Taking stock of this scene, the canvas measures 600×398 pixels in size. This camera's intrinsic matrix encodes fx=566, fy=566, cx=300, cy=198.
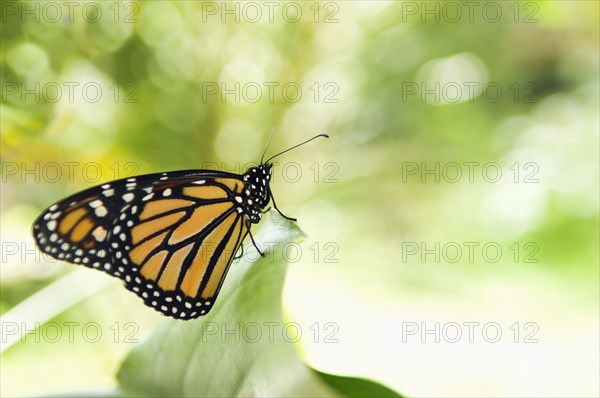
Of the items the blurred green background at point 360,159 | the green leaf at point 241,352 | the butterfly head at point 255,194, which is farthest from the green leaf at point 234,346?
the blurred green background at point 360,159

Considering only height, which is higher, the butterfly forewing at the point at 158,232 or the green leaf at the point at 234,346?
the butterfly forewing at the point at 158,232

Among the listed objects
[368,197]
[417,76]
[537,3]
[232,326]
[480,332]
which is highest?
[537,3]

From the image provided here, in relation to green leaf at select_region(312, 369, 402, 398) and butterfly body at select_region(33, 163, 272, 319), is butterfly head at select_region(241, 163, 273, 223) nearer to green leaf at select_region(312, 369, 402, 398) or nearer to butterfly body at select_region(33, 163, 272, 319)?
butterfly body at select_region(33, 163, 272, 319)

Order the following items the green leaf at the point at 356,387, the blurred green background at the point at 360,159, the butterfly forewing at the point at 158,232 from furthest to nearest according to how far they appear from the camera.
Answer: the blurred green background at the point at 360,159 → the butterfly forewing at the point at 158,232 → the green leaf at the point at 356,387

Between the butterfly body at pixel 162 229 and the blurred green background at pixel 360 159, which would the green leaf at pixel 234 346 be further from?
the blurred green background at pixel 360 159

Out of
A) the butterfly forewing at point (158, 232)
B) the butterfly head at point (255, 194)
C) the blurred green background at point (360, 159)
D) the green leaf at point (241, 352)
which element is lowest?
the green leaf at point (241, 352)

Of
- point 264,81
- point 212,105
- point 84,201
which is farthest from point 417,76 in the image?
point 84,201

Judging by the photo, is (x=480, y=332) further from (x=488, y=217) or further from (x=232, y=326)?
(x=232, y=326)

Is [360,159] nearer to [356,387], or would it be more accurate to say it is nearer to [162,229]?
[162,229]

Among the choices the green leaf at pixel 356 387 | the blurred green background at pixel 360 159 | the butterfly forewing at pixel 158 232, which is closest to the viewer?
the green leaf at pixel 356 387
